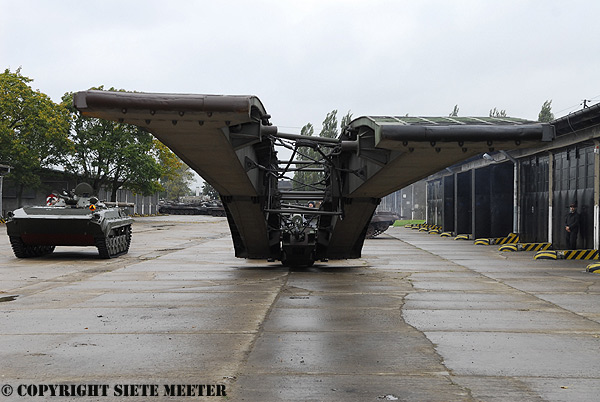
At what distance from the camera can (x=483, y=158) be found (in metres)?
26.8

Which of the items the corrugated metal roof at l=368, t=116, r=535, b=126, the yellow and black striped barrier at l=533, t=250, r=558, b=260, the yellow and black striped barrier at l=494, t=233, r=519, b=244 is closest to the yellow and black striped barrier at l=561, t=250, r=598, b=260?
the yellow and black striped barrier at l=533, t=250, r=558, b=260

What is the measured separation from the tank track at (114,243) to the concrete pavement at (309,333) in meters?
2.92

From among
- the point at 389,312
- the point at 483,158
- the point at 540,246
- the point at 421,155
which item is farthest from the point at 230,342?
the point at 483,158

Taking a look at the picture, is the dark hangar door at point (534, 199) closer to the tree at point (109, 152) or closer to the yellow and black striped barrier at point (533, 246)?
the yellow and black striped barrier at point (533, 246)

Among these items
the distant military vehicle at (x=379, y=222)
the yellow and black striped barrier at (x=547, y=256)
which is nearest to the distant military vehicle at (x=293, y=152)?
the yellow and black striped barrier at (x=547, y=256)

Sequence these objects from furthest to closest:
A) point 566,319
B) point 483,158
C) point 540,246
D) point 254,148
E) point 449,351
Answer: point 483,158 → point 540,246 → point 254,148 → point 566,319 → point 449,351

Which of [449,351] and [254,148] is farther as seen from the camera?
[254,148]

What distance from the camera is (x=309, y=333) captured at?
668cm

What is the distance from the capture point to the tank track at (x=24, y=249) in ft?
52.3

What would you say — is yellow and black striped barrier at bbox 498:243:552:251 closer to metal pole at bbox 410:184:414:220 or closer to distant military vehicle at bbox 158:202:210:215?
metal pole at bbox 410:184:414:220

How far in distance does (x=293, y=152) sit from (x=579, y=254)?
10305 mm

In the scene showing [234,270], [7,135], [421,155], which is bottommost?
[234,270]

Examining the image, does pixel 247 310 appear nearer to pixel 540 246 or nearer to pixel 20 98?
pixel 540 246

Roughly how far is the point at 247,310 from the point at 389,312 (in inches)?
69.2
